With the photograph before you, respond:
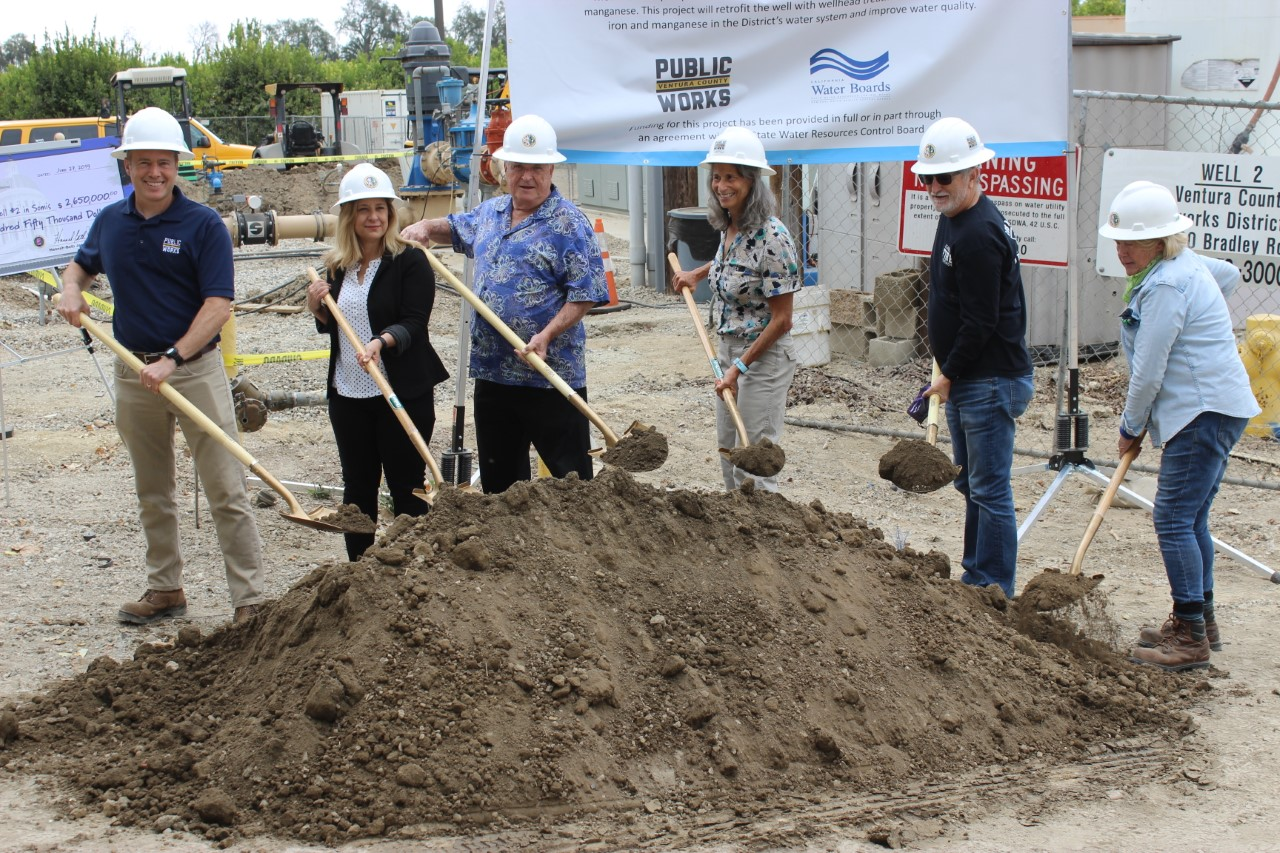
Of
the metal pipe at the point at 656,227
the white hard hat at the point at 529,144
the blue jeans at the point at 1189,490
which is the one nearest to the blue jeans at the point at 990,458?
the blue jeans at the point at 1189,490

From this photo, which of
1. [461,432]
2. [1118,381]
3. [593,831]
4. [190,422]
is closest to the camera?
[593,831]

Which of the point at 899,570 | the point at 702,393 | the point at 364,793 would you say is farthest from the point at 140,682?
the point at 702,393

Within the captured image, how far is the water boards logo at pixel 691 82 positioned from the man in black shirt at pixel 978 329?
186cm

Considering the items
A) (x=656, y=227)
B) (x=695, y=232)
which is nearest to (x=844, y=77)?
(x=695, y=232)

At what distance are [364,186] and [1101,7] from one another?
3361 cm

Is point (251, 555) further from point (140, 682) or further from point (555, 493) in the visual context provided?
point (555, 493)

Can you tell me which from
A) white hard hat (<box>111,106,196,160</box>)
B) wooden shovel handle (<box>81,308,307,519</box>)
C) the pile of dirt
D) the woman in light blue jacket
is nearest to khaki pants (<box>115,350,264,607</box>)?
wooden shovel handle (<box>81,308,307,519</box>)

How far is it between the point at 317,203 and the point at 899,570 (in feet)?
74.1

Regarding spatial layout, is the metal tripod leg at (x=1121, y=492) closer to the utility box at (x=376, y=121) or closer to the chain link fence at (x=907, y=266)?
the chain link fence at (x=907, y=266)

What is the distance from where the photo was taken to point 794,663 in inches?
171

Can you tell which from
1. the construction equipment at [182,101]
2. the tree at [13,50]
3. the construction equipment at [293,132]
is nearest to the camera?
the construction equipment at [182,101]

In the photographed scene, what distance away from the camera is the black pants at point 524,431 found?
5.48 m

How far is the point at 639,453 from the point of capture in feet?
17.1

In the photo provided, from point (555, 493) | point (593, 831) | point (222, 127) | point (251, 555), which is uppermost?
point (222, 127)
